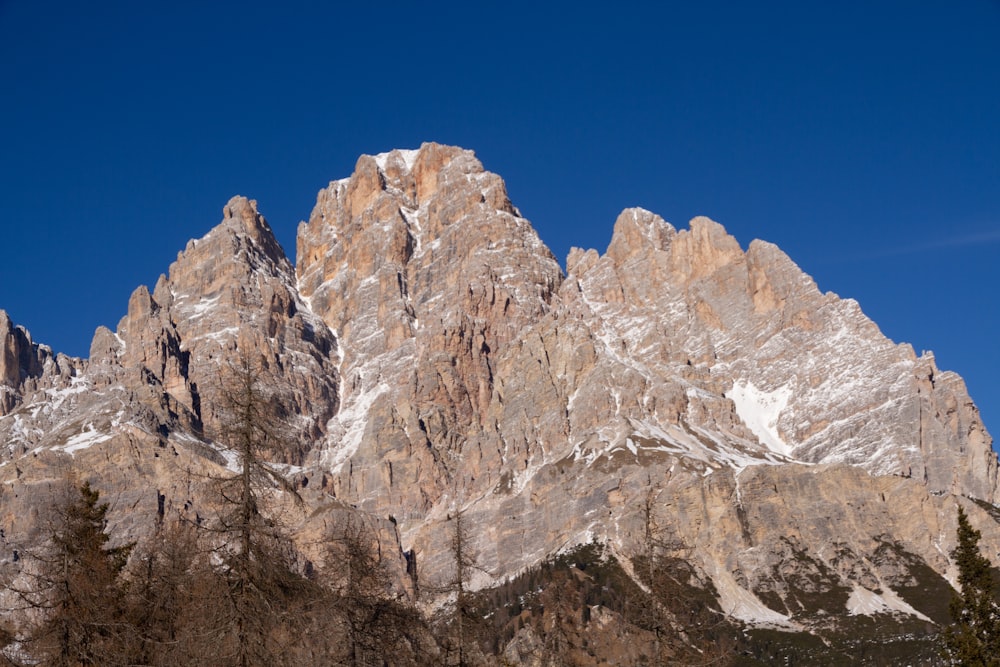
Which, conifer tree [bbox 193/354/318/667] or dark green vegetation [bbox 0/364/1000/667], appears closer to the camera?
conifer tree [bbox 193/354/318/667]

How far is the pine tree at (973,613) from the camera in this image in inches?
2178

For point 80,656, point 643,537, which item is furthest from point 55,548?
point 643,537

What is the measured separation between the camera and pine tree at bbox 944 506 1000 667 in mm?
55312

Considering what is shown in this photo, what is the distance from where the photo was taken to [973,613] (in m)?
57.8

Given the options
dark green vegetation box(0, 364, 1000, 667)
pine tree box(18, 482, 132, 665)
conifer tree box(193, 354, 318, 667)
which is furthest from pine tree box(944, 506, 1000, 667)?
pine tree box(18, 482, 132, 665)

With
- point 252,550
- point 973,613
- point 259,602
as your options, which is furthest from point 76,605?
point 973,613

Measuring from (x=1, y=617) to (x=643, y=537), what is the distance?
2222 cm

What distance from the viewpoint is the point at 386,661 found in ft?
163

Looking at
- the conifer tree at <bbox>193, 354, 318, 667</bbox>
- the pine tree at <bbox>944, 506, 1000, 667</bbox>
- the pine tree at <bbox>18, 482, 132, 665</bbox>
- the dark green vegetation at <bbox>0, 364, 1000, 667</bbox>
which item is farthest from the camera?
the pine tree at <bbox>944, 506, 1000, 667</bbox>

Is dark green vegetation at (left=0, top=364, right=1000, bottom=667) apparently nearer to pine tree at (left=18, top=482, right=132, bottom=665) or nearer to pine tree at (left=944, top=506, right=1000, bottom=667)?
pine tree at (left=18, top=482, right=132, bottom=665)

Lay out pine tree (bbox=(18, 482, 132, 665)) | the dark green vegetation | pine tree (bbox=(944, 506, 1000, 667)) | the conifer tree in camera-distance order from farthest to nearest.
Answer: pine tree (bbox=(944, 506, 1000, 667))
pine tree (bbox=(18, 482, 132, 665))
the dark green vegetation
the conifer tree

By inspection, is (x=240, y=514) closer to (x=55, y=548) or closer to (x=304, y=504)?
(x=304, y=504)

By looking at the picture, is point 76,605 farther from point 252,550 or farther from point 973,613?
point 973,613

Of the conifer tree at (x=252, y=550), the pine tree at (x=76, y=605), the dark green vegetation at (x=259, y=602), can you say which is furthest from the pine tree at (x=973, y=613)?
the pine tree at (x=76, y=605)
